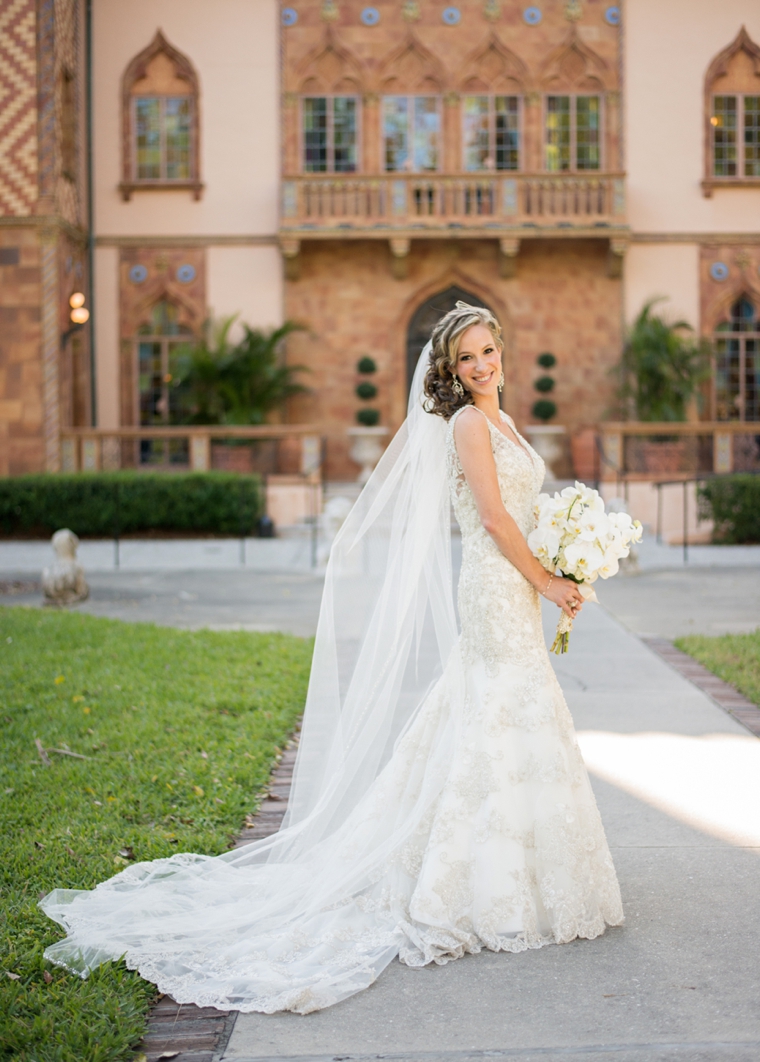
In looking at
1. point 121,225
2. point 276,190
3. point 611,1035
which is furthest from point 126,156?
point 611,1035

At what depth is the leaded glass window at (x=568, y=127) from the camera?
21.0 meters

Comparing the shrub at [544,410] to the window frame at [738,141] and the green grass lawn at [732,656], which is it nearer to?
Result: the window frame at [738,141]

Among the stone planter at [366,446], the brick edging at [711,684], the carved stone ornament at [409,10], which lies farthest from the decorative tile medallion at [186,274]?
the brick edging at [711,684]

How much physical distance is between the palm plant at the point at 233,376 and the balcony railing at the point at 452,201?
2.18 meters

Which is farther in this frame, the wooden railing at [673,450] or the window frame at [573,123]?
the window frame at [573,123]

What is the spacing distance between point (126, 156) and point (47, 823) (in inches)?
739

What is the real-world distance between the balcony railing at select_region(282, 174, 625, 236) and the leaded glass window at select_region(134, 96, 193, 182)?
2484mm

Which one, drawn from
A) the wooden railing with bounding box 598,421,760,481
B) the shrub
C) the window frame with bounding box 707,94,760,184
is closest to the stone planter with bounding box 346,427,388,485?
the shrub

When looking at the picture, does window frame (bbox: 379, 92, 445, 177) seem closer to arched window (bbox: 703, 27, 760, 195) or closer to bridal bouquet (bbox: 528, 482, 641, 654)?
arched window (bbox: 703, 27, 760, 195)

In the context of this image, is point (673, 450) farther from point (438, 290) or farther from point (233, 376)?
point (233, 376)

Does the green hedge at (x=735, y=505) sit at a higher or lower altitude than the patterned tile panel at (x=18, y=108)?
lower

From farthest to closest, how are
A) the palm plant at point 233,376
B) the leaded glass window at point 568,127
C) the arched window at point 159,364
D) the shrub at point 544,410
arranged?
the arched window at point 159,364 < the leaded glass window at point 568,127 < the shrub at point 544,410 < the palm plant at point 233,376

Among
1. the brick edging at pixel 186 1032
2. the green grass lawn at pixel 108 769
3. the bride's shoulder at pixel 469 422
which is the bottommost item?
the brick edging at pixel 186 1032

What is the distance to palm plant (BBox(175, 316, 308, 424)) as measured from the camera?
19.7 m
